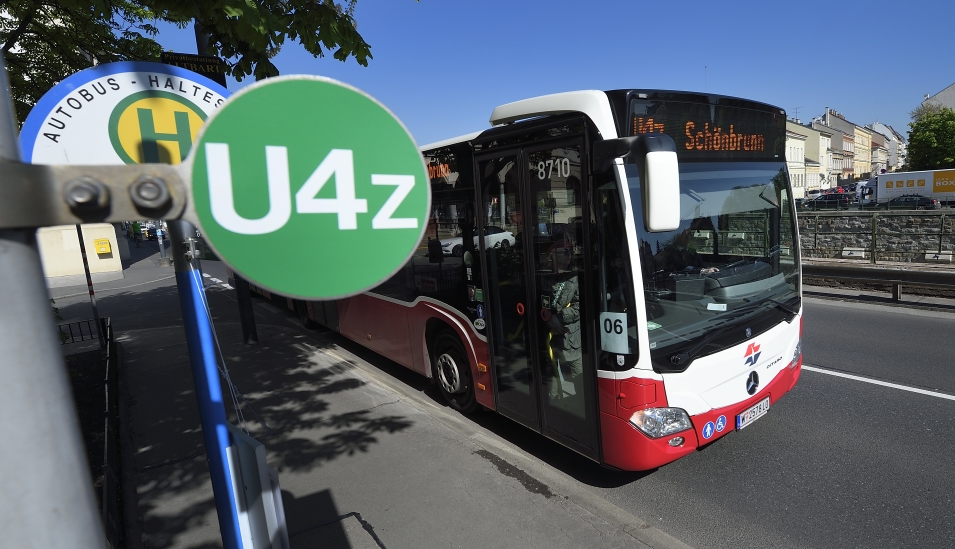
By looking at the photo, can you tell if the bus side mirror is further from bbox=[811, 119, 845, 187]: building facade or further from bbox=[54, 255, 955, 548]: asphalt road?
bbox=[811, 119, 845, 187]: building facade

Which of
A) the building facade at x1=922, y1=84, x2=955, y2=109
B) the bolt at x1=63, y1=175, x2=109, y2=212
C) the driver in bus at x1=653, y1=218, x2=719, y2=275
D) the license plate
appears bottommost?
the license plate

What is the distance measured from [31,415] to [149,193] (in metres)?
0.45

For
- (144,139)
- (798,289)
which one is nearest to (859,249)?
(798,289)

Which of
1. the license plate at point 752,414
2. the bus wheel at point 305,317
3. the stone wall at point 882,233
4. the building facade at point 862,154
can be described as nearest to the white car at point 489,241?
the license plate at point 752,414

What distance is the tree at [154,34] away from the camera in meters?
4.32

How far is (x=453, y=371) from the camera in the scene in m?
→ 6.03

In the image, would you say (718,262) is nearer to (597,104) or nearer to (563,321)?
(563,321)

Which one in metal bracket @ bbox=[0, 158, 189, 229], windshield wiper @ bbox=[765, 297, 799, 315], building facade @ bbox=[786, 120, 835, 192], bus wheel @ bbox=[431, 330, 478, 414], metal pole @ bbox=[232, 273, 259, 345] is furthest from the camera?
building facade @ bbox=[786, 120, 835, 192]

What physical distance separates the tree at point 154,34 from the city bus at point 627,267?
1777mm

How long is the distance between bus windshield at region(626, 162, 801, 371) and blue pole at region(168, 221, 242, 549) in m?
2.84

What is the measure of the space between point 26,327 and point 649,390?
11.9 feet

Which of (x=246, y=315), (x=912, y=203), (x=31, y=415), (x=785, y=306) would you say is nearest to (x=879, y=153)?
(x=912, y=203)

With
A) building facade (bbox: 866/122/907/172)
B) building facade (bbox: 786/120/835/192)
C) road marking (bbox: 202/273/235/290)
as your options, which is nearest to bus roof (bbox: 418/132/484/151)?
road marking (bbox: 202/273/235/290)

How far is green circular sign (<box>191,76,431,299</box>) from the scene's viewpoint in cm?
Result: 115
